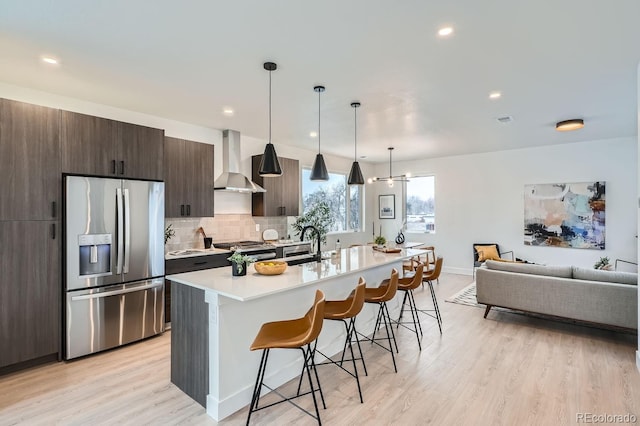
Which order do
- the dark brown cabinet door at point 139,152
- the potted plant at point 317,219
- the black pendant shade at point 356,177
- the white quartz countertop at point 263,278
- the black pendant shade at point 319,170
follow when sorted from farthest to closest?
1. the potted plant at point 317,219
2. the black pendant shade at point 356,177
3. the black pendant shade at point 319,170
4. the dark brown cabinet door at point 139,152
5. the white quartz countertop at point 263,278

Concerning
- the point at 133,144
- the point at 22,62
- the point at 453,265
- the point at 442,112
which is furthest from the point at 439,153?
the point at 22,62

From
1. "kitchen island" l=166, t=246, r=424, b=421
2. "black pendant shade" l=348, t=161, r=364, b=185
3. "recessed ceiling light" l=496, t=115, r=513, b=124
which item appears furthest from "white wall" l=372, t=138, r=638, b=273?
"kitchen island" l=166, t=246, r=424, b=421

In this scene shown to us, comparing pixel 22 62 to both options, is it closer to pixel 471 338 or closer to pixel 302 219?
pixel 302 219

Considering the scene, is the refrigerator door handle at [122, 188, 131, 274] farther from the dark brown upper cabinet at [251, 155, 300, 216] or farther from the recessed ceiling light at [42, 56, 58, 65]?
the dark brown upper cabinet at [251, 155, 300, 216]

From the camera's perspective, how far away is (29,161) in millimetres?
3094

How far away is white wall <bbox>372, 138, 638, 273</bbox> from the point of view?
5.80 m

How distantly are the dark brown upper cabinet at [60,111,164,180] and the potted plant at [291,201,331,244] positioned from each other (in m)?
2.89

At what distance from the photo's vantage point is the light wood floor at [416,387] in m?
2.36

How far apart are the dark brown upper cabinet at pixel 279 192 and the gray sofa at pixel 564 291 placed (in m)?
3.27

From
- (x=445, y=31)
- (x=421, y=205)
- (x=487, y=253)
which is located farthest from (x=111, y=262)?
(x=421, y=205)

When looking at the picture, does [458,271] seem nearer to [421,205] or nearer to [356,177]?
[421,205]

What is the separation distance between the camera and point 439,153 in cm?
724

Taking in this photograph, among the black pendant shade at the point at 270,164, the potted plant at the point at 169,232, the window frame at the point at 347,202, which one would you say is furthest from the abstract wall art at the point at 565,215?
the potted plant at the point at 169,232

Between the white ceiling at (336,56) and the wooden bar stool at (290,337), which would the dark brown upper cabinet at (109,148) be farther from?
the wooden bar stool at (290,337)
